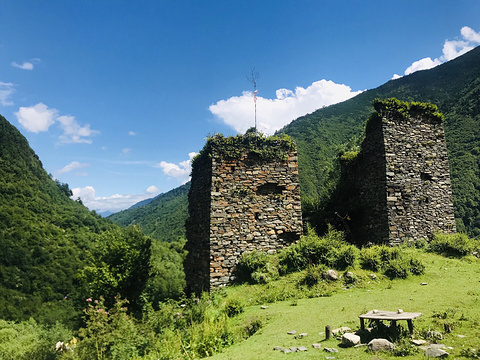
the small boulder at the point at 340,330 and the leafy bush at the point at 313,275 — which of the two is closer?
the small boulder at the point at 340,330

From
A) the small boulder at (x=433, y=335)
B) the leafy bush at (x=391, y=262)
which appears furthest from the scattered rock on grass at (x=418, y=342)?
the leafy bush at (x=391, y=262)

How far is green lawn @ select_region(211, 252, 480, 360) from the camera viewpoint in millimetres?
4914

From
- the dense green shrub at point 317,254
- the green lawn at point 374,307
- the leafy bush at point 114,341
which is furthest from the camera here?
the dense green shrub at point 317,254

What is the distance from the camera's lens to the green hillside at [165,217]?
2630 inches

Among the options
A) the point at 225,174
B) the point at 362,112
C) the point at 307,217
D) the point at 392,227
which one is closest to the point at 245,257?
the point at 225,174

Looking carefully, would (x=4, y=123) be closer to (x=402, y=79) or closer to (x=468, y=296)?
(x=468, y=296)

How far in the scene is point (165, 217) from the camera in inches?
2921

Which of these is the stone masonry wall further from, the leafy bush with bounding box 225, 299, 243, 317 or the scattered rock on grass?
the scattered rock on grass

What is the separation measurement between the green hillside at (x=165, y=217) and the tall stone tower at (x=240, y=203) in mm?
48383

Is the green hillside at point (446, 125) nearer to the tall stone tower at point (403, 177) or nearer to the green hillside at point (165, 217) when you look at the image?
the tall stone tower at point (403, 177)

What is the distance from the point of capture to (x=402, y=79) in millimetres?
62938

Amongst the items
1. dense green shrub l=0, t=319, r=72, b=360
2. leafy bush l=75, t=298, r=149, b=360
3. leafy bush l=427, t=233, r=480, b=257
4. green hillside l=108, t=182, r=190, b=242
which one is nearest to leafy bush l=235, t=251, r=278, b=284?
leafy bush l=75, t=298, r=149, b=360

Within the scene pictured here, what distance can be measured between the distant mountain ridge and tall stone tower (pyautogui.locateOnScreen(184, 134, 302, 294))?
327 cm

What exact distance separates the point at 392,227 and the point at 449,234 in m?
2.58
